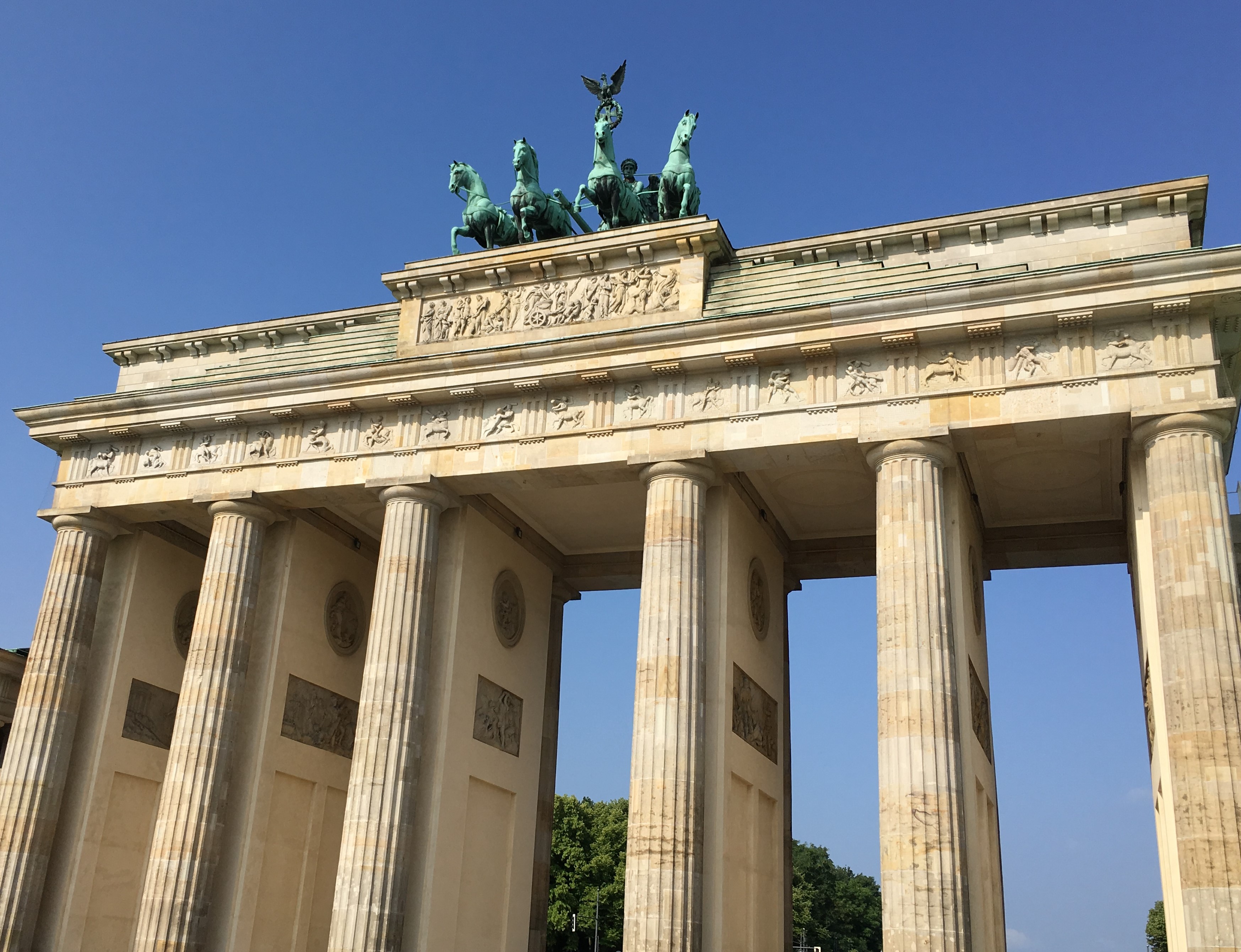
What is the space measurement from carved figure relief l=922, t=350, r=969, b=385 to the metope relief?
5.51 metres

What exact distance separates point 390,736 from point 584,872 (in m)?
47.3

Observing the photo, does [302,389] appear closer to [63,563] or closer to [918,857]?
[63,563]

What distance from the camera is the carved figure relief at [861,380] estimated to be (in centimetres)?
2211

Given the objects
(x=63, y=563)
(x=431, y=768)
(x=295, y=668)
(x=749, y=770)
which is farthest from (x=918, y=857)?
(x=63, y=563)

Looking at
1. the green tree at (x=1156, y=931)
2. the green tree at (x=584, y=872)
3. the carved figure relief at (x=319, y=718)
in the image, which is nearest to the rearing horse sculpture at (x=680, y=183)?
the carved figure relief at (x=319, y=718)

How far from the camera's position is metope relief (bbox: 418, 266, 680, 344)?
2483cm

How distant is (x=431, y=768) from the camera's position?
927 inches

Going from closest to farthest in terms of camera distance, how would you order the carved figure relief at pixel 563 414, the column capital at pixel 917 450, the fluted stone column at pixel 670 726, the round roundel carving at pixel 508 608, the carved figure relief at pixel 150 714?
the fluted stone column at pixel 670 726 < the column capital at pixel 917 450 < the carved figure relief at pixel 563 414 < the round roundel carving at pixel 508 608 < the carved figure relief at pixel 150 714

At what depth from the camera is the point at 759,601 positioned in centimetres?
2609

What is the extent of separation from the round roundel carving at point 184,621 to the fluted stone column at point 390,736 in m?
7.85

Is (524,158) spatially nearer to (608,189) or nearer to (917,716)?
(608,189)

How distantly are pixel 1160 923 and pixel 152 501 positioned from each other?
7273 cm

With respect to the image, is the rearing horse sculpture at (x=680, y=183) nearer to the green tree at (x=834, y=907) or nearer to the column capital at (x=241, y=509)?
the column capital at (x=241, y=509)

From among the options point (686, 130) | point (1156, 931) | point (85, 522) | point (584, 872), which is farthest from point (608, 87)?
point (1156, 931)
